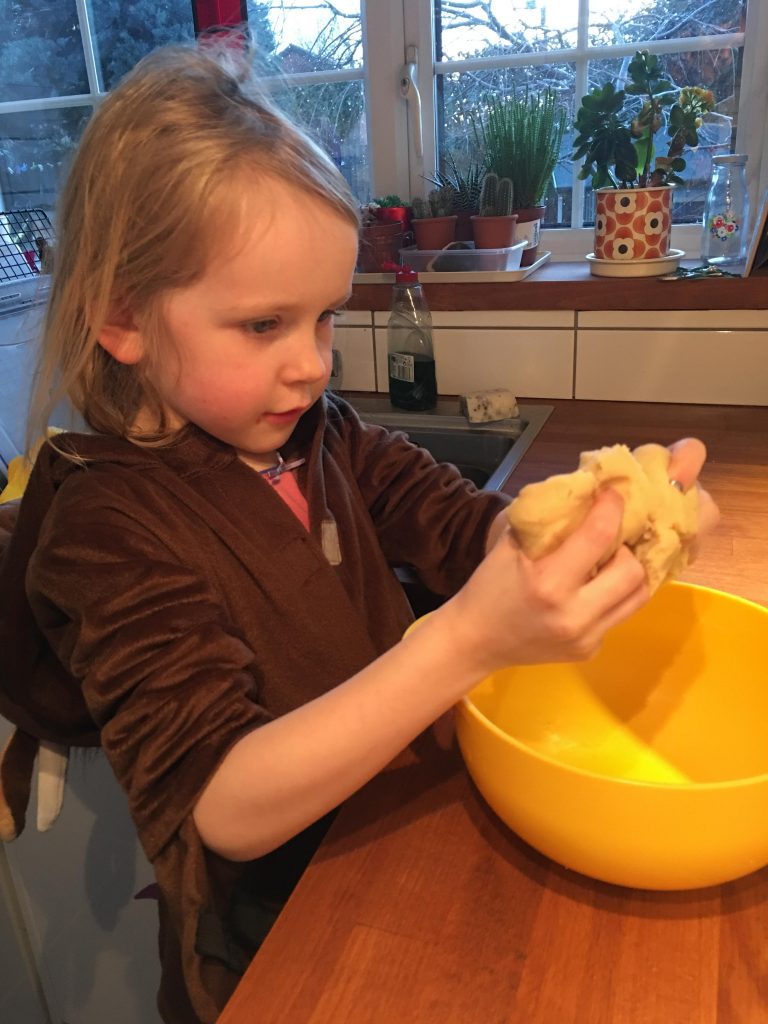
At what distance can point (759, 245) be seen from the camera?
53.6 inches

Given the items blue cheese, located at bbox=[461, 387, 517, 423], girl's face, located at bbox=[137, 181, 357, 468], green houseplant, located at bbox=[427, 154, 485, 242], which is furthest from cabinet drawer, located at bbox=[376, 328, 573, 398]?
girl's face, located at bbox=[137, 181, 357, 468]

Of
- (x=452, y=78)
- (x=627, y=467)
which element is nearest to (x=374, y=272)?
(x=452, y=78)

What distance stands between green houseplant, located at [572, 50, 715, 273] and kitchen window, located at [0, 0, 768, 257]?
19cm

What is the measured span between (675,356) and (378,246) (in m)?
0.63

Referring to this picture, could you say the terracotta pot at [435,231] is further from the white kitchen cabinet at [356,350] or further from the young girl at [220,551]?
the young girl at [220,551]

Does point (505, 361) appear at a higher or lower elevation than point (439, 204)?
lower

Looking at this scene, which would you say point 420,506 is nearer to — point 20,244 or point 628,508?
point 628,508

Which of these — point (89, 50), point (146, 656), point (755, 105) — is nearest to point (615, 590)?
point (146, 656)

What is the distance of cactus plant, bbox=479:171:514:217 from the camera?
5.09ft

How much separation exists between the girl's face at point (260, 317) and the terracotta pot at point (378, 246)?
96 centimetres

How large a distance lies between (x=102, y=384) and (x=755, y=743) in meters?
0.65

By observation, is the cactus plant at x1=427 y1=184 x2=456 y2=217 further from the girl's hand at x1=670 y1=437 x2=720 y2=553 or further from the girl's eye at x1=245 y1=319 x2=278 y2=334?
the girl's hand at x1=670 y1=437 x2=720 y2=553

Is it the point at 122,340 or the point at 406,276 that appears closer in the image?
the point at 122,340

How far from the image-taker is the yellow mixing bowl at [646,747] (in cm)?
46
